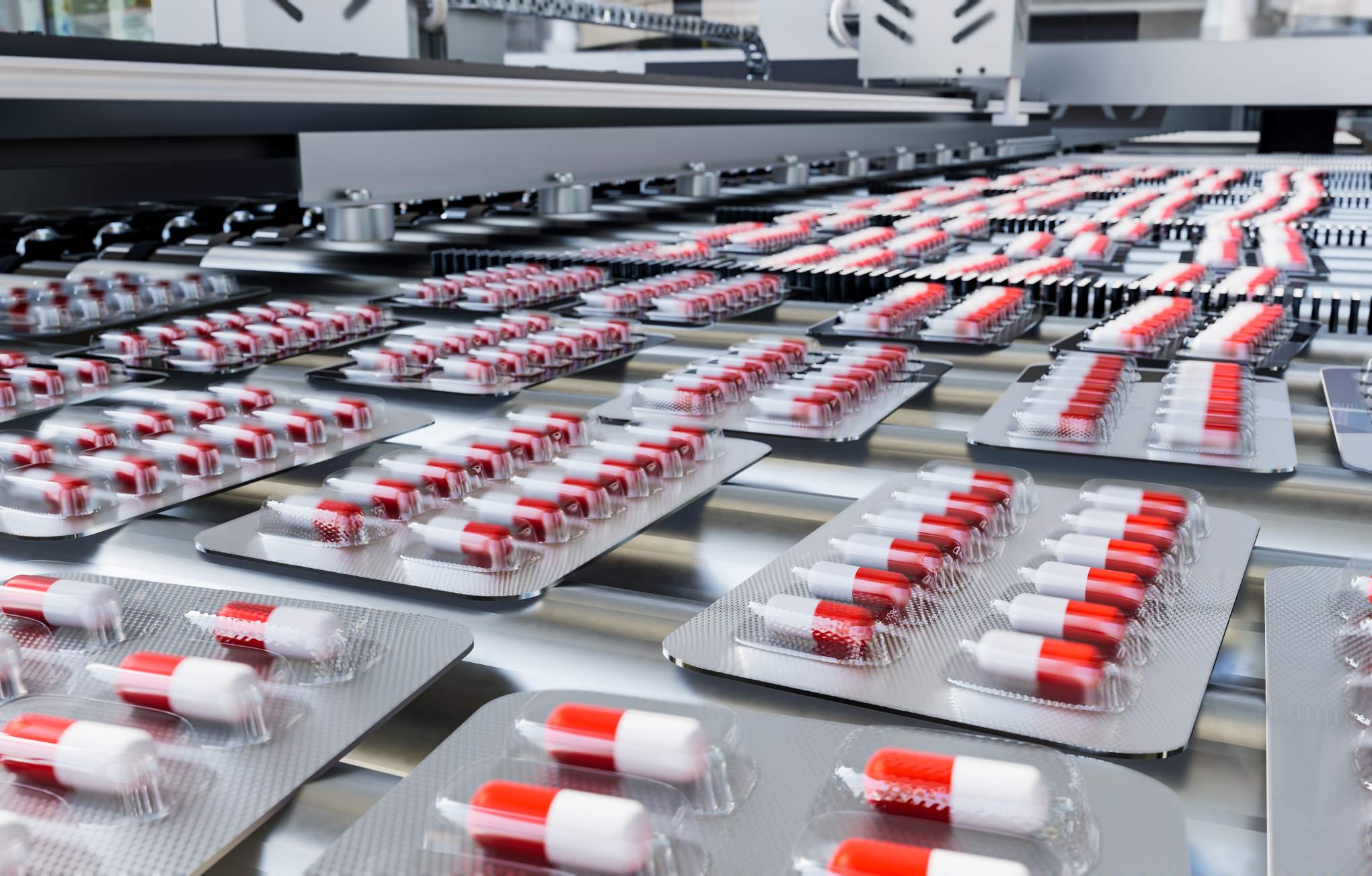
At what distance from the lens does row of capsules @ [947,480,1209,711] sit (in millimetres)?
1022

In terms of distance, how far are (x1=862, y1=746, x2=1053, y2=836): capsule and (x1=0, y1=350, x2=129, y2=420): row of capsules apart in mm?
1618

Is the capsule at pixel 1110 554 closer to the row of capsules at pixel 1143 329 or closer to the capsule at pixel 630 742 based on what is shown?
the capsule at pixel 630 742

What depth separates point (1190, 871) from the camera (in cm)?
82

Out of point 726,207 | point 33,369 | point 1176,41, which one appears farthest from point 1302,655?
point 1176,41

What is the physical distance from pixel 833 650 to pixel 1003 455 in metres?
0.77

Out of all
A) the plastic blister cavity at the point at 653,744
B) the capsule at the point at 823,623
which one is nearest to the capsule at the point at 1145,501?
the capsule at the point at 823,623

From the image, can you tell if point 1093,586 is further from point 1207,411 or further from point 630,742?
point 1207,411

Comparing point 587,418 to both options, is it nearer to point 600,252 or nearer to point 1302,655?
point 1302,655

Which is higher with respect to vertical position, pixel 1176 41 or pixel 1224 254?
pixel 1176 41

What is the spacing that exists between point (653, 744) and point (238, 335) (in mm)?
1773

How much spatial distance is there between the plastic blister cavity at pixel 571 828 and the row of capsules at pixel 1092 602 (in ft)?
1.07

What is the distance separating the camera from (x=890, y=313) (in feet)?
8.45

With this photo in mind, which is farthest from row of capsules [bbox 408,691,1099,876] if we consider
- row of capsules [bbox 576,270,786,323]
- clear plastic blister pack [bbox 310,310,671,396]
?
row of capsules [bbox 576,270,786,323]

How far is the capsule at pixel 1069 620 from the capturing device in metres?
1.08
